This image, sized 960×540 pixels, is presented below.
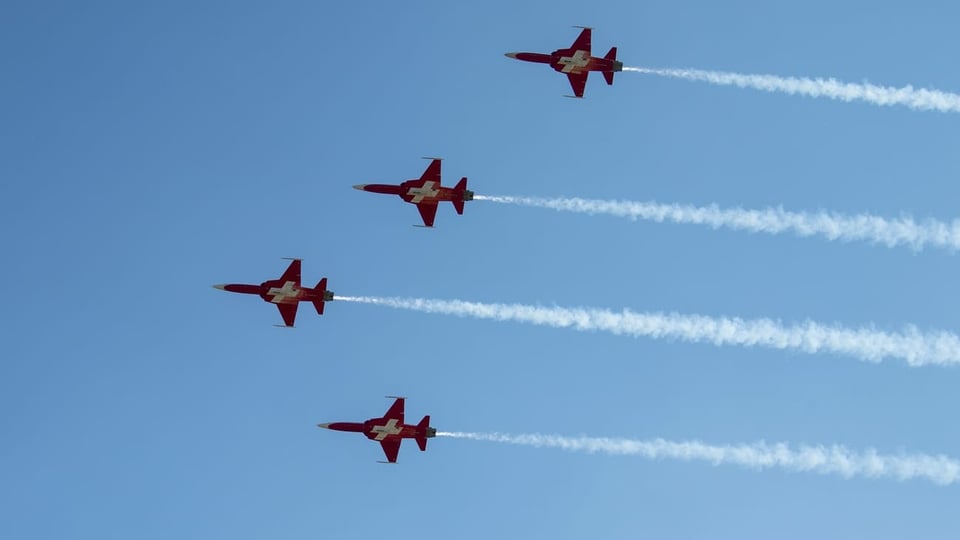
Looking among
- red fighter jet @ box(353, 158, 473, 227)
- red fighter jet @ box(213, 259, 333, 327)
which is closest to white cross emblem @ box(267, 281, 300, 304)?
red fighter jet @ box(213, 259, 333, 327)

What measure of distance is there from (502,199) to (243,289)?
72.2 feet

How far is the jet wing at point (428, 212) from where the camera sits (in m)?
109

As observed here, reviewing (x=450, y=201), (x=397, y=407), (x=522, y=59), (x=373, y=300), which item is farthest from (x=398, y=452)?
(x=522, y=59)

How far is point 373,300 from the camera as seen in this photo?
10738 cm

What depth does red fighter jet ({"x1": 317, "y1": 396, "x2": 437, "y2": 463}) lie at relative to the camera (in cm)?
10825

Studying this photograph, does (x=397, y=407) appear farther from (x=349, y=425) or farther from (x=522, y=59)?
(x=522, y=59)

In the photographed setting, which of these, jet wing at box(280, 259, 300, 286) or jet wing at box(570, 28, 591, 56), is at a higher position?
jet wing at box(570, 28, 591, 56)

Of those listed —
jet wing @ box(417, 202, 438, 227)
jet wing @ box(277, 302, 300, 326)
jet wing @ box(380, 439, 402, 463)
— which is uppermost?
jet wing @ box(417, 202, 438, 227)

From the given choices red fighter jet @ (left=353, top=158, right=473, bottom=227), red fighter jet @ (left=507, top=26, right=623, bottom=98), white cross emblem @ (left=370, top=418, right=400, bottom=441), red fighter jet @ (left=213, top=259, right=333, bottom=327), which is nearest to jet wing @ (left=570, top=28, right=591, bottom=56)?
red fighter jet @ (left=507, top=26, right=623, bottom=98)

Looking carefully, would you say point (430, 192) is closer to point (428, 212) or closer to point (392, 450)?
point (428, 212)

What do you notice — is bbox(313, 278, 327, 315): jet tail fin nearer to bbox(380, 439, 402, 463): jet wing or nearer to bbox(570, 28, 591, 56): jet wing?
bbox(380, 439, 402, 463): jet wing

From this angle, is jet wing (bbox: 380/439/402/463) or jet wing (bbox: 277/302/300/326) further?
jet wing (bbox: 277/302/300/326)

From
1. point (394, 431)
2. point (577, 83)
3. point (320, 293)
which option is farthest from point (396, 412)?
point (577, 83)

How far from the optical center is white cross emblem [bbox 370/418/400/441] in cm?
10956
